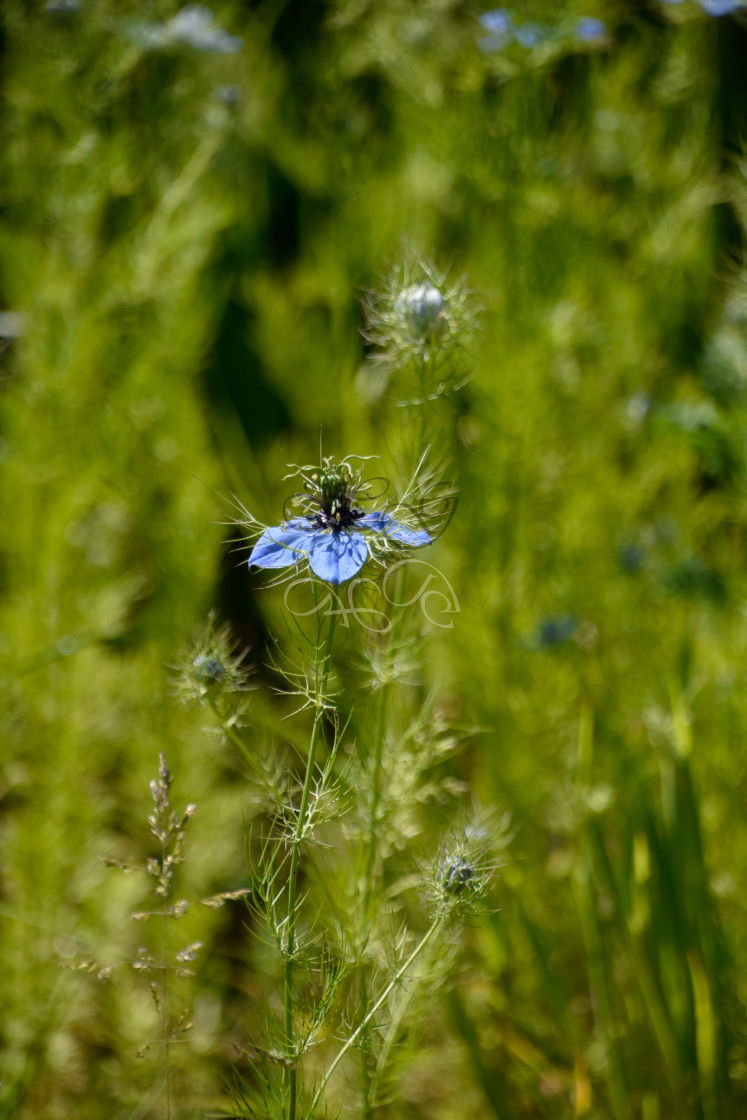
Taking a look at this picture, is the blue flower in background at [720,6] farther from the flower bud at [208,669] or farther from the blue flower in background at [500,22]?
the flower bud at [208,669]

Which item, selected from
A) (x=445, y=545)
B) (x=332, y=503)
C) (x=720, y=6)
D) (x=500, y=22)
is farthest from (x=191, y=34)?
(x=332, y=503)

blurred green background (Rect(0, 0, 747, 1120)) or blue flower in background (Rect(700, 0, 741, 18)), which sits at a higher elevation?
blue flower in background (Rect(700, 0, 741, 18))

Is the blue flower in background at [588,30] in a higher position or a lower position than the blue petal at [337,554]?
higher

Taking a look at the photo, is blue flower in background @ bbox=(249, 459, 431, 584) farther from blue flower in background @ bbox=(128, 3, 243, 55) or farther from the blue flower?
blue flower in background @ bbox=(128, 3, 243, 55)

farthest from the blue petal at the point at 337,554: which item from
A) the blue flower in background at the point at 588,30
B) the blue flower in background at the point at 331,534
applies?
the blue flower in background at the point at 588,30

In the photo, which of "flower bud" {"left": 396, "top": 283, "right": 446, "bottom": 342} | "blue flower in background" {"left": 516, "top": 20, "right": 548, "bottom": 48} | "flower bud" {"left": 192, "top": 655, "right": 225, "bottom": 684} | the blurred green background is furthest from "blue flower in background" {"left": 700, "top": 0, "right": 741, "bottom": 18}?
"flower bud" {"left": 192, "top": 655, "right": 225, "bottom": 684}

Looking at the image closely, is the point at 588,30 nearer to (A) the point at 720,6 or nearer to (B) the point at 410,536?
(A) the point at 720,6
